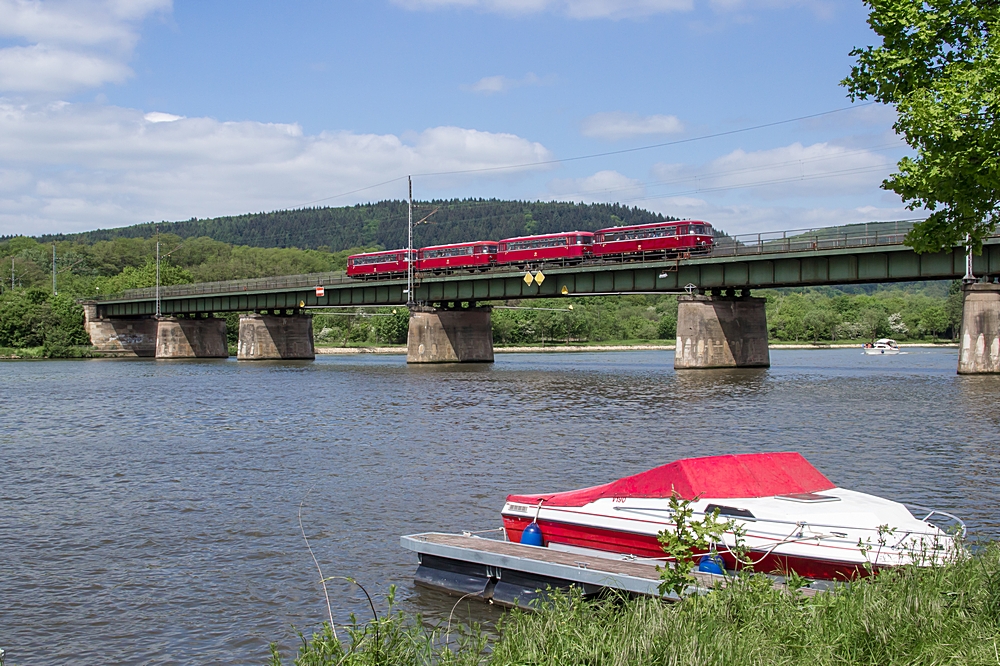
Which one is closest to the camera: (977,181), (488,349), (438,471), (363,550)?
(977,181)

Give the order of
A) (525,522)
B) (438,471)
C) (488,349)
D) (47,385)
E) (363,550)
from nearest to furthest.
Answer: (525,522), (363,550), (438,471), (47,385), (488,349)

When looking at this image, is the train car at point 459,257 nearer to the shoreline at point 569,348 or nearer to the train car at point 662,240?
the train car at point 662,240

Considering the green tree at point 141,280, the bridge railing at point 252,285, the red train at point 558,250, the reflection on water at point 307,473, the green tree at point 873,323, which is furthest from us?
the green tree at point 873,323

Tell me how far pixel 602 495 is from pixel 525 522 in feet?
4.52

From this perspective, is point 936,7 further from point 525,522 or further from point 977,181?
point 525,522

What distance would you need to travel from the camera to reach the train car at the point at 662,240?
7400 centimetres

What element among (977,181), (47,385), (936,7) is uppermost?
(936,7)

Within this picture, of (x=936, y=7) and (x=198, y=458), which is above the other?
(x=936, y=7)

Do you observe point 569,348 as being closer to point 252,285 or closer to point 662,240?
point 252,285

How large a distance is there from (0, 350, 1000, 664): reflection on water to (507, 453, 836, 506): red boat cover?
3296 mm

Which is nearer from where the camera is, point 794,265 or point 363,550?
point 363,550

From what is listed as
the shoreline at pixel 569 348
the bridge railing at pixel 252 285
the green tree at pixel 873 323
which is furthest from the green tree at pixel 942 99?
the green tree at pixel 873 323

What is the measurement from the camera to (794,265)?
66.2 meters

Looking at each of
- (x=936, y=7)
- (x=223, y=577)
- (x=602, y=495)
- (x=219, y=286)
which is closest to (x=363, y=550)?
(x=223, y=577)
